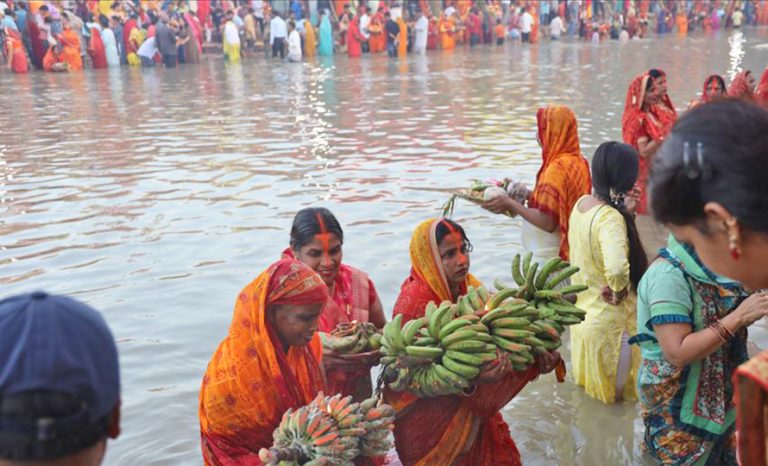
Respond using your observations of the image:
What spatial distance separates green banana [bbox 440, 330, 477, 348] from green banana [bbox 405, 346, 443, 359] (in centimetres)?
4

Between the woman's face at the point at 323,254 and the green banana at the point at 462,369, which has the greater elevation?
the woman's face at the point at 323,254

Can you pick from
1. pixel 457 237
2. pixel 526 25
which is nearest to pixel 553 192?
pixel 457 237

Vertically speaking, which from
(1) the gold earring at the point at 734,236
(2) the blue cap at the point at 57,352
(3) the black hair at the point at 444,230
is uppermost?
(1) the gold earring at the point at 734,236

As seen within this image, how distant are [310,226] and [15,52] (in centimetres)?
2422

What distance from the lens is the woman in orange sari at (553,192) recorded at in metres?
5.52

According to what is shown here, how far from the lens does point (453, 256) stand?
411 centimetres

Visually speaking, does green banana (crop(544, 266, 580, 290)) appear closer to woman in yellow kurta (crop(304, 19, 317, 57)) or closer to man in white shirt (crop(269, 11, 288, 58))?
man in white shirt (crop(269, 11, 288, 58))

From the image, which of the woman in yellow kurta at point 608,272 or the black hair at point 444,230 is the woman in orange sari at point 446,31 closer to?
the woman in yellow kurta at point 608,272

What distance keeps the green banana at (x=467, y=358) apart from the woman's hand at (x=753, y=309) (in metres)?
1.02

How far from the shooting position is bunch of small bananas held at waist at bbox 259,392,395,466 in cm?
288

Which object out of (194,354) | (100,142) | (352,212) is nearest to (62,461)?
(194,354)

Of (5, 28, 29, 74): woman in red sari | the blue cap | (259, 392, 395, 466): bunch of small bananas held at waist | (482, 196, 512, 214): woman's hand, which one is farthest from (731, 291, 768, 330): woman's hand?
(5, 28, 29, 74): woman in red sari

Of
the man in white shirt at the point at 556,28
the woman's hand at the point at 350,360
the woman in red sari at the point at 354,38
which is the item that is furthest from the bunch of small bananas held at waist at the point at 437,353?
the man in white shirt at the point at 556,28

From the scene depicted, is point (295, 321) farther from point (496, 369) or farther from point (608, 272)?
point (608, 272)
